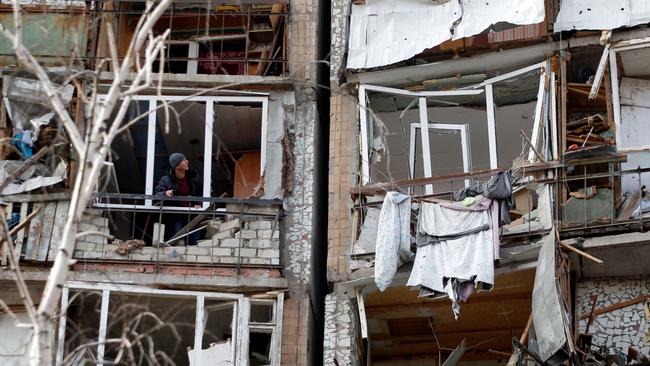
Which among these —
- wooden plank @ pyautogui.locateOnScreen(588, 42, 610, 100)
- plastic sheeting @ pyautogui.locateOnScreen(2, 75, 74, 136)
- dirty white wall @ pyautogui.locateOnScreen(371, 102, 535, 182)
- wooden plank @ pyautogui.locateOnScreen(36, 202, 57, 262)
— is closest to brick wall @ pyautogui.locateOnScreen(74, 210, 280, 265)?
wooden plank @ pyautogui.locateOnScreen(36, 202, 57, 262)

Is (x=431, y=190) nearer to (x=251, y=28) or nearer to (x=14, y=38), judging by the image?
(x=251, y=28)

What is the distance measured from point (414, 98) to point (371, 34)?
3.68 ft

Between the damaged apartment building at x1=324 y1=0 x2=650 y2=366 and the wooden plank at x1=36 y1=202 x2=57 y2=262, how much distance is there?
3.92m

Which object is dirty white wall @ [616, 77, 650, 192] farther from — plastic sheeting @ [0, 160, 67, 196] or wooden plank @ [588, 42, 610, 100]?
plastic sheeting @ [0, 160, 67, 196]

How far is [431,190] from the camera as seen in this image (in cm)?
2088

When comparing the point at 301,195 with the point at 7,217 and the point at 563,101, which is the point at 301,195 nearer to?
the point at 563,101

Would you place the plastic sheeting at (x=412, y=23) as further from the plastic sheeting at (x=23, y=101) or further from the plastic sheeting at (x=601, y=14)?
the plastic sheeting at (x=23, y=101)

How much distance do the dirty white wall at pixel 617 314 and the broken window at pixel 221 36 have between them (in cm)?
566

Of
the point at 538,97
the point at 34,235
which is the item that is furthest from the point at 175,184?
the point at 538,97

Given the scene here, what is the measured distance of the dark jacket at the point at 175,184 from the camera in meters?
21.2

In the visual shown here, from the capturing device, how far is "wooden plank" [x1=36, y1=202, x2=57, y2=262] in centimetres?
2044

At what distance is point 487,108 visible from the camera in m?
20.9

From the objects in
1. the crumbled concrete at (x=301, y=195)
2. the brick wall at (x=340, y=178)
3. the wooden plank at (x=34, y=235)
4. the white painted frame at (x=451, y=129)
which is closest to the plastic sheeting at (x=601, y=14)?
the white painted frame at (x=451, y=129)

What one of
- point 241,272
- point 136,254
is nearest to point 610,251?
point 241,272
